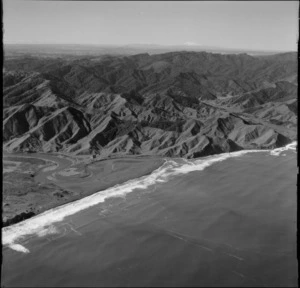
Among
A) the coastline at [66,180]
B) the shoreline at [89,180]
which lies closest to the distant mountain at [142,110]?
the shoreline at [89,180]

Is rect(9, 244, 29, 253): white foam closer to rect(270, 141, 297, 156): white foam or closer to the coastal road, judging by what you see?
the coastal road

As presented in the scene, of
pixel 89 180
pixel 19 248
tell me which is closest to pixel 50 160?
pixel 89 180

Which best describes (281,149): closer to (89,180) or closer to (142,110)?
(142,110)

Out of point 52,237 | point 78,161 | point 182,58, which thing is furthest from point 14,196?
point 182,58

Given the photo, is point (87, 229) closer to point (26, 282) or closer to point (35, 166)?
point (26, 282)

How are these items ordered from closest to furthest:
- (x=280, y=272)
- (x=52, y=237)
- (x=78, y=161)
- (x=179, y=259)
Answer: (x=280, y=272)
(x=179, y=259)
(x=52, y=237)
(x=78, y=161)

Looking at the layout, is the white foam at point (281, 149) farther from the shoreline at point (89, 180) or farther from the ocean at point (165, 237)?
the ocean at point (165, 237)

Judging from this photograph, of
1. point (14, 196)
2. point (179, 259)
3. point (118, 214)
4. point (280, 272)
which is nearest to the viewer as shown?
point (280, 272)
